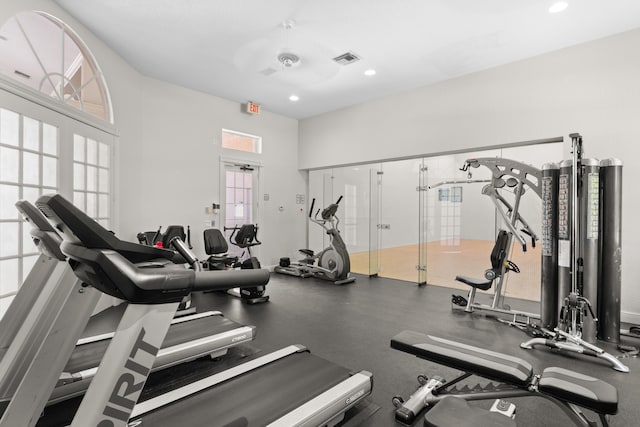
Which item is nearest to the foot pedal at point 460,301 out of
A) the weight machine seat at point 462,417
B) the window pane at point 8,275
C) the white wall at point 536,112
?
the white wall at point 536,112

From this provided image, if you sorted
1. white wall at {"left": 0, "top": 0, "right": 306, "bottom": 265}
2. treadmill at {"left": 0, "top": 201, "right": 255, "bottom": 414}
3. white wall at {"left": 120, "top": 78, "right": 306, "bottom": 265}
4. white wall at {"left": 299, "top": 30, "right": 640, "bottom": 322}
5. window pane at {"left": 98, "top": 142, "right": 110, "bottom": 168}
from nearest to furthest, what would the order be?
treadmill at {"left": 0, "top": 201, "right": 255, "bottom": 414} → white wall at {"left": 299, "top": 30, "right": 640, "bottom": 322} → window pane at {"left": 98, "top": 142, "right": 110, "bottom": 168} → white wall at {"left": 0, "top": 0, "right": 306, "bottom": 265} → white wall at {"left": 120, "top": 78, "right": 306, "bottom": 265}

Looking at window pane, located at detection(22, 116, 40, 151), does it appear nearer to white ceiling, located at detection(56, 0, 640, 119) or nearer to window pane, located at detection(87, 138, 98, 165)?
window pane, located at detection(87, 138, 98, 165)

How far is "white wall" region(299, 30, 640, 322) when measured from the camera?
3885 millimetres

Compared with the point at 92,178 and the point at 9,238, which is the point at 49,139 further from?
the point at 9,238

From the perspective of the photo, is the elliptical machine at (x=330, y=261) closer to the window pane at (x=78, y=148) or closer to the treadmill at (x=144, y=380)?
the window pane at (x=78, y=148)

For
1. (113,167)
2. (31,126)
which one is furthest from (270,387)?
(113,167)

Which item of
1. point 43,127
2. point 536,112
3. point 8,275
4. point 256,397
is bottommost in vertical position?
point 256,397

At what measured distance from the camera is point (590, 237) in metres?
3.22

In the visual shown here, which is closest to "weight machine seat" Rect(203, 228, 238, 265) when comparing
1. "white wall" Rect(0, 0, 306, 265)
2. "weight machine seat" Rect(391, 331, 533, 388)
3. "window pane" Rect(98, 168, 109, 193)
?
"white wall" Rect(0, 0, 306, 265)

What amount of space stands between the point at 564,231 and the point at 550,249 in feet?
1.10

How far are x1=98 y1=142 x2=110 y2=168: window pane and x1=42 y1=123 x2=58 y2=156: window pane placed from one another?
0.85m

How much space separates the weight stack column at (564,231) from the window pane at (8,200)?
5.18 m

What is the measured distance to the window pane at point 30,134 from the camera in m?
2.89

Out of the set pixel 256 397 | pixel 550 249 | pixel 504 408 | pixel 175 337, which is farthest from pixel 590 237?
pixel 175 337
